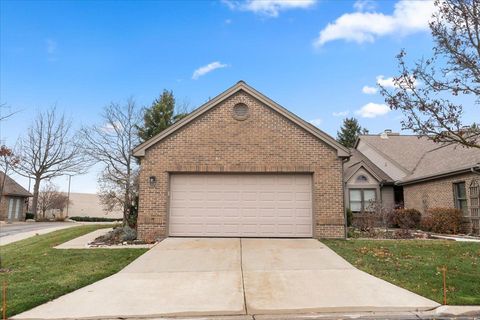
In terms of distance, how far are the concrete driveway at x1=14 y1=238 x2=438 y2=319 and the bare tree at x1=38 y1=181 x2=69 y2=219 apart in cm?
4133

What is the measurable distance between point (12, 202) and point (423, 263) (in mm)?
39259

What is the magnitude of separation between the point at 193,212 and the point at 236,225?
165 cm

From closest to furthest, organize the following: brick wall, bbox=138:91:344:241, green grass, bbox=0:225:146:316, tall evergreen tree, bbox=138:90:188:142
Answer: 1. green grass, bbox=0:225:146:316
2. brick wall, bbox=138:91:344:241
3. tall evergreen tree, bbox=138:90:188:142

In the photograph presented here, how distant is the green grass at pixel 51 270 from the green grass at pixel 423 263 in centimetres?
652

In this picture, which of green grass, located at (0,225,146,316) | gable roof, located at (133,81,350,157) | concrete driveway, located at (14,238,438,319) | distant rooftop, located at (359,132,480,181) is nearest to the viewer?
concrete driveway, located at (14,238,438,319)

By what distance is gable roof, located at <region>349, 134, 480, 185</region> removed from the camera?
17.7 metres

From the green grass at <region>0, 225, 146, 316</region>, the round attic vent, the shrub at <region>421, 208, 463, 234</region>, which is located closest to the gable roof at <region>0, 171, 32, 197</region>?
the green grass at <region>0, 225, 146, 316</region>

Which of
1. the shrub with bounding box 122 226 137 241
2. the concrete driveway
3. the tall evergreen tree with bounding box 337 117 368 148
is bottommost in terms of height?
the concrete driveway

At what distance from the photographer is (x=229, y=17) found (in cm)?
1591

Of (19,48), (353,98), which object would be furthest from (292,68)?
(19,48)

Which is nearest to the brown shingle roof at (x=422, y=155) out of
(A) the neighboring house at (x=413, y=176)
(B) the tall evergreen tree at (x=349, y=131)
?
(A) the neighboring house at (x=413, y=176)

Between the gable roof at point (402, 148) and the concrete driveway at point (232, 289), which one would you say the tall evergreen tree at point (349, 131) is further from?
the concrete driveway at point (232, 289)

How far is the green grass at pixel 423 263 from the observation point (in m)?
7.71

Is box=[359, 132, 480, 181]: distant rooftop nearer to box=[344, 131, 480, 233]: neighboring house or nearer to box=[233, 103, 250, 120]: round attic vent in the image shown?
box=[344, 131, 480, 233]: neighboring house
